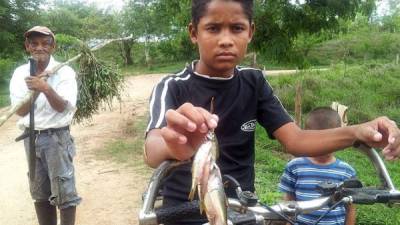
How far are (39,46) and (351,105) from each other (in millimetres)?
11182

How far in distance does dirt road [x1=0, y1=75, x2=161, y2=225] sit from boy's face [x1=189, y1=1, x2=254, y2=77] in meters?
3.90

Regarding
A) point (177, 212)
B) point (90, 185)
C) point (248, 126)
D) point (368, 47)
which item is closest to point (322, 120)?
point (248, 126)

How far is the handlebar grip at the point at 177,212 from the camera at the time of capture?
1.35 m

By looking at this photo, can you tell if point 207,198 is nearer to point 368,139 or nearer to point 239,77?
point 368,139

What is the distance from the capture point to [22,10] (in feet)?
75.4

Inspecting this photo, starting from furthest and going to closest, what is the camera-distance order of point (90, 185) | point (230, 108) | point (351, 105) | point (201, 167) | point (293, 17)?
1. point (351, 105)
2. point (293, 17)
3. point (90, 185)
4. point (230, 108)
5. point (201, 167)

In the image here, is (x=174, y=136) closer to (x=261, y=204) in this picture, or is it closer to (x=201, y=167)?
(x=201, y=167)

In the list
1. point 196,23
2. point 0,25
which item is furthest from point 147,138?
point 0,25

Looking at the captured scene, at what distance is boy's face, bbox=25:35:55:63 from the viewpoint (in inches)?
161

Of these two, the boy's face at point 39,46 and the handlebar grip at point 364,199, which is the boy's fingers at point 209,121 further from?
the boy's face at point 39,46

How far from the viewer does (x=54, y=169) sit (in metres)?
4.08

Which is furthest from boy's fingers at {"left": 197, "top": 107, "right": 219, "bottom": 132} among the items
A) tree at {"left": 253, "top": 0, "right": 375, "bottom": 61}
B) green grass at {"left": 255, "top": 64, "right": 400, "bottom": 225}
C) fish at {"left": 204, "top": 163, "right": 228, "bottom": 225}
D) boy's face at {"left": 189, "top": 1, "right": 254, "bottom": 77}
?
tree at {"left": 253, "top": 0, "right": 375, "bottom": 61}

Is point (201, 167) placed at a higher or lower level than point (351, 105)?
higher

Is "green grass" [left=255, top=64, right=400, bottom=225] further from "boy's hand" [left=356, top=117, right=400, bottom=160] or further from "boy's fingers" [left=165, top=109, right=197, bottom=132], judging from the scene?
"boy's fingers" [left=165, top=109, right=197, bottom=132]
